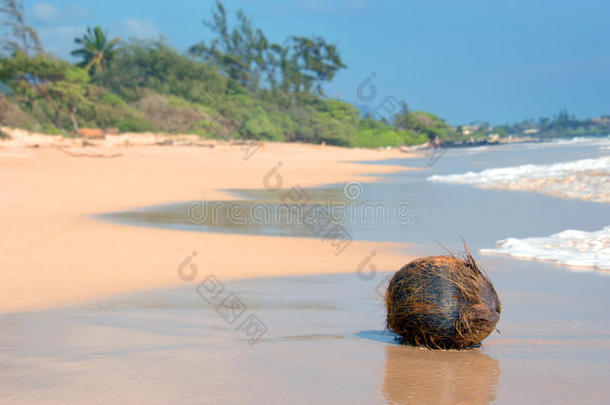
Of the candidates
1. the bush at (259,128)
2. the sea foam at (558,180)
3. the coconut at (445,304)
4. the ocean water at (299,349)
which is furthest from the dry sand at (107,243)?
the bush at (259,128)

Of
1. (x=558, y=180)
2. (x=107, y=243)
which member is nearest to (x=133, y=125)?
(x=558, y=180)

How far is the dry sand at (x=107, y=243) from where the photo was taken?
7250 mm

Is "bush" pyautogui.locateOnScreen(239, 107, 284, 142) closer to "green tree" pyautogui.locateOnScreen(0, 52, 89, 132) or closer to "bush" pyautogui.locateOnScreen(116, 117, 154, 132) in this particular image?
"bush" pyautogui.locateOnScreen(116, 117, 154, 132)

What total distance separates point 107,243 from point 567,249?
6.67 metres

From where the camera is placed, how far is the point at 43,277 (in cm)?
729

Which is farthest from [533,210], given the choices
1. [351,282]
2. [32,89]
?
[32,89]

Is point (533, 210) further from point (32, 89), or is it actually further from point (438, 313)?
point (32, 89)

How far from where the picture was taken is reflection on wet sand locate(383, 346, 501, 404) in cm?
387

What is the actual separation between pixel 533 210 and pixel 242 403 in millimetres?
12661

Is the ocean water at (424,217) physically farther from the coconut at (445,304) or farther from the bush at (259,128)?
the bush at (259,128)

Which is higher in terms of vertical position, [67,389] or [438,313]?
[438,313]

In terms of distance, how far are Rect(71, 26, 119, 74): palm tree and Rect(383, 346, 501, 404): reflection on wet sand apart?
53080 mm

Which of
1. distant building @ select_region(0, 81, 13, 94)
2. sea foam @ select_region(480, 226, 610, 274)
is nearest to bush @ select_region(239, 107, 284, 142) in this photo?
distant building @ select_region(0, 81, 13, 94)

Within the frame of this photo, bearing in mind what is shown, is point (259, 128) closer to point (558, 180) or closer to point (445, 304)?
point (558, 180)
